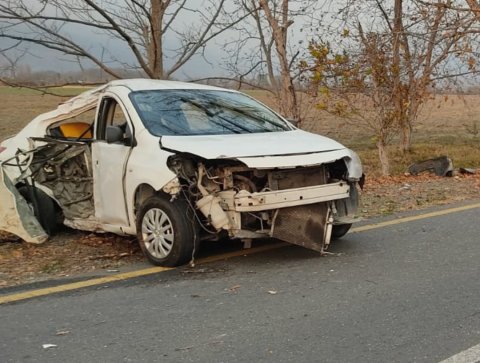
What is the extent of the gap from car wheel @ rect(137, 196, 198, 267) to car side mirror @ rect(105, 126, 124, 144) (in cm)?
79

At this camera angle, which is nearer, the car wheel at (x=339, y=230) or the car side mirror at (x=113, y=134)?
the car side mirror at (x=113, y=134)

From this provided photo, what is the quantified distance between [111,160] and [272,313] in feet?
8.96

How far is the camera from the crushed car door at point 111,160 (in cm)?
617

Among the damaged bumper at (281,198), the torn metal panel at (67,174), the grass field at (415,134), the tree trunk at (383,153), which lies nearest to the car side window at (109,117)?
the torn metal panel at (67,174)

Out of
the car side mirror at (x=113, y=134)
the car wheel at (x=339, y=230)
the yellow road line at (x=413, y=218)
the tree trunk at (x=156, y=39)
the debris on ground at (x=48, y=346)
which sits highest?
the tree trunk at (x=156, y=39)

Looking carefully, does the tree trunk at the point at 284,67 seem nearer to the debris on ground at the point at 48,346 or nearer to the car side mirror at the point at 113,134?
the car side mirror at the point at 113,134

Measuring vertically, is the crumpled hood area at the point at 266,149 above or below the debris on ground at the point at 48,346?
above

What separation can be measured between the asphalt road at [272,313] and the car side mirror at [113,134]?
5.08ft

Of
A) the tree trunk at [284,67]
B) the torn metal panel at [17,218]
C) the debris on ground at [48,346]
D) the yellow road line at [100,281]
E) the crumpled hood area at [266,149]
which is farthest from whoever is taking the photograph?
the tree trunk at [284,67]

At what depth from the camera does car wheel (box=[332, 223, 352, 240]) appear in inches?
262

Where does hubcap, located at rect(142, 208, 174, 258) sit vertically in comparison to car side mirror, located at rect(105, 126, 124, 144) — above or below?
below

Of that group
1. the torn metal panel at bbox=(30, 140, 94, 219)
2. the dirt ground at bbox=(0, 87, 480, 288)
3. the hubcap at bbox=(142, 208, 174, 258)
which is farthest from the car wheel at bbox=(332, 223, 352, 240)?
the torn metal panel at bbox=(30, 140, 94, 219)

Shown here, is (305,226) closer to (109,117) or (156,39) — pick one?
(109,117)

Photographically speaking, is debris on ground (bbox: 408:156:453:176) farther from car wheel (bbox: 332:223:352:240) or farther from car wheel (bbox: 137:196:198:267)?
car wheel (bbox: 137:196:198:267)
